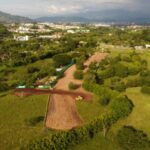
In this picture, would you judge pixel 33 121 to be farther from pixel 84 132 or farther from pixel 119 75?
pixel 119 75

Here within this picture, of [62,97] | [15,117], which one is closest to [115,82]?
[62,97]

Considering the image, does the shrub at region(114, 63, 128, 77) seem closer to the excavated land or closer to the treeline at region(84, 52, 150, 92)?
the treeline at region(84, 52, 150, 92)

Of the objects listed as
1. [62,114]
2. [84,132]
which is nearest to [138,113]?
[62,114]

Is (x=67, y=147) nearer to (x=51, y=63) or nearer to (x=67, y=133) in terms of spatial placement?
(x=67, y=133)

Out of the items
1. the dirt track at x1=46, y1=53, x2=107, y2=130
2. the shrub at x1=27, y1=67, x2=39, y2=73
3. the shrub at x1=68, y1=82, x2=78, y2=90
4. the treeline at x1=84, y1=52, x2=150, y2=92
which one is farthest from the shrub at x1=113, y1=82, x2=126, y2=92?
the shrub at x1=27, y1=67, x2=39, y2=73

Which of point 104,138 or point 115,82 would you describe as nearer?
point 104,138

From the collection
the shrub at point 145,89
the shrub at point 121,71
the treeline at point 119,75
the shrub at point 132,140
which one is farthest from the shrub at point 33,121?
the shrub at point 121,71
